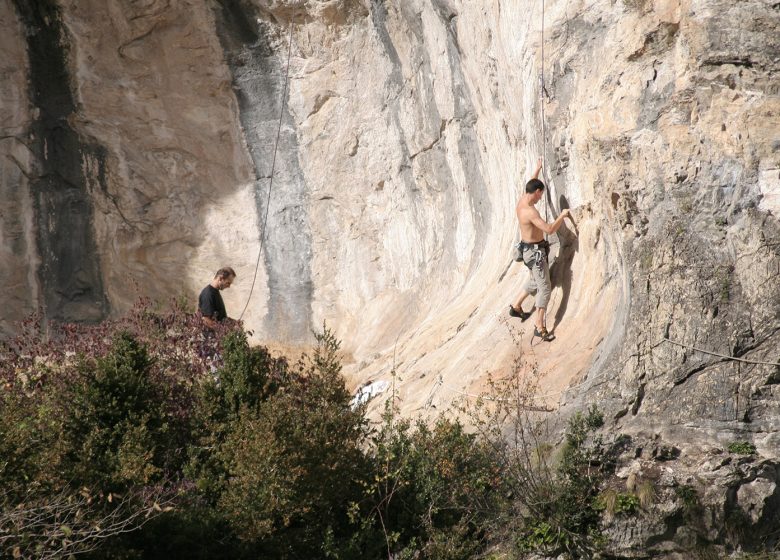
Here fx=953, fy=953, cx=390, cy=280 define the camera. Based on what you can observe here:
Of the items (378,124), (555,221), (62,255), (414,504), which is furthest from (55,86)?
(414,504)

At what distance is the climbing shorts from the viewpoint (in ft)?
28.5

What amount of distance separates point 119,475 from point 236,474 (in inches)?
32.5

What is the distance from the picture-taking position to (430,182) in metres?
13.4

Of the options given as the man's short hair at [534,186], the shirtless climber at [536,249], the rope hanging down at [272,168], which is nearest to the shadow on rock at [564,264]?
the shirtless climber at [536,249]

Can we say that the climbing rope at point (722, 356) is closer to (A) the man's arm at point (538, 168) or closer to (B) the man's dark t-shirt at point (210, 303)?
(A) the man's arm at point (538, 168)

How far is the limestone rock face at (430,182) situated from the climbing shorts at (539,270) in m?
0.28

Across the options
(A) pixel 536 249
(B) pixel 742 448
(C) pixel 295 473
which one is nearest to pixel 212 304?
(A) pixel 536 249

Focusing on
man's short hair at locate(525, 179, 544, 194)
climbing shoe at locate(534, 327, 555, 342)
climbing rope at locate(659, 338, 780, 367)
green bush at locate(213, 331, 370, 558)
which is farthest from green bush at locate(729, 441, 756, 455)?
man's short hair at locate(525, 179, 544, 194)

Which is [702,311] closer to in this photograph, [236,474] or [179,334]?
[236,474]

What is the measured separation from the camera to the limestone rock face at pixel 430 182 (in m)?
7.23

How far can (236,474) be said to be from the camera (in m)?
6.96

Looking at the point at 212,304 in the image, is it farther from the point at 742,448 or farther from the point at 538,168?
the point at 742,448

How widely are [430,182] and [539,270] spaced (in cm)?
492

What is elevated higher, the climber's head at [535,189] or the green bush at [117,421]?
the climber's head at [535,189]
